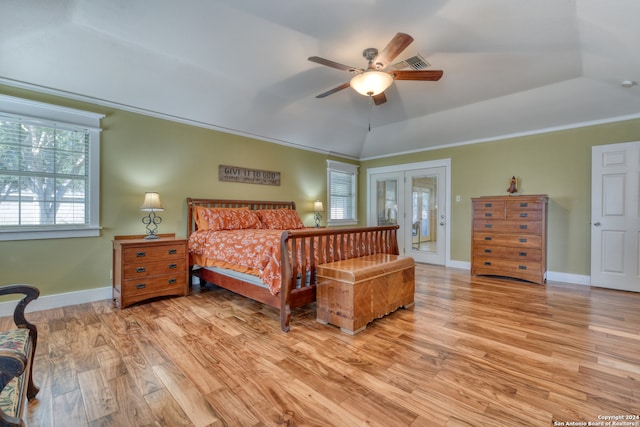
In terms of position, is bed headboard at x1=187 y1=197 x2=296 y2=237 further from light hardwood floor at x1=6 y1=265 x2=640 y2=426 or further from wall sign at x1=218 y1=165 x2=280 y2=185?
light hardwood floor at x1=6 y1=265 x2=640 y2=426

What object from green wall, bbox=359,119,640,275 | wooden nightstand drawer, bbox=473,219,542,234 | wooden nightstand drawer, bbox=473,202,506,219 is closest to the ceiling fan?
wooden nightstand drawer, bbox=473,202,506,219

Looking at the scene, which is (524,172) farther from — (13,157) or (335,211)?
(13,157)

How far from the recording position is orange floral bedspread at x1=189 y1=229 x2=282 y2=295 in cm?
276

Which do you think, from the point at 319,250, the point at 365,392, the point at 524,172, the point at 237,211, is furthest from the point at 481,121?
the point at 365,392

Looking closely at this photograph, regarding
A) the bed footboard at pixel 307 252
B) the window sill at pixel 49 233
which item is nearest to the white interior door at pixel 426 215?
the bed footboard at pixel 307 252

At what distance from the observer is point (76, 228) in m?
3.33

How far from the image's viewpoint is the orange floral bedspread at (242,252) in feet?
9.06

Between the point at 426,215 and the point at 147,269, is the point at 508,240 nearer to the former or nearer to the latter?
the point at 426,215

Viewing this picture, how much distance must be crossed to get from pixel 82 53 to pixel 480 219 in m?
5.81

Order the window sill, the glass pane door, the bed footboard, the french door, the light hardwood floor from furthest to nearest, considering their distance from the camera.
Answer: the glass pane door, the french door, the window sill, the bed footboard, the light hardwood floor

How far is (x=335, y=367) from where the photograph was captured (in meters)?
2.04

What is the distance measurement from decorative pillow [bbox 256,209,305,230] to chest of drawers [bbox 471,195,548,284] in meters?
3.11

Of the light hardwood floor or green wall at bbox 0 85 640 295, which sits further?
green wall at bbox 0 85 640 295

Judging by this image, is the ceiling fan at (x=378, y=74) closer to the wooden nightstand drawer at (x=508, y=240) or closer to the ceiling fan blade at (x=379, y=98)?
the ceiling fan blade at (x=379, y=98)
